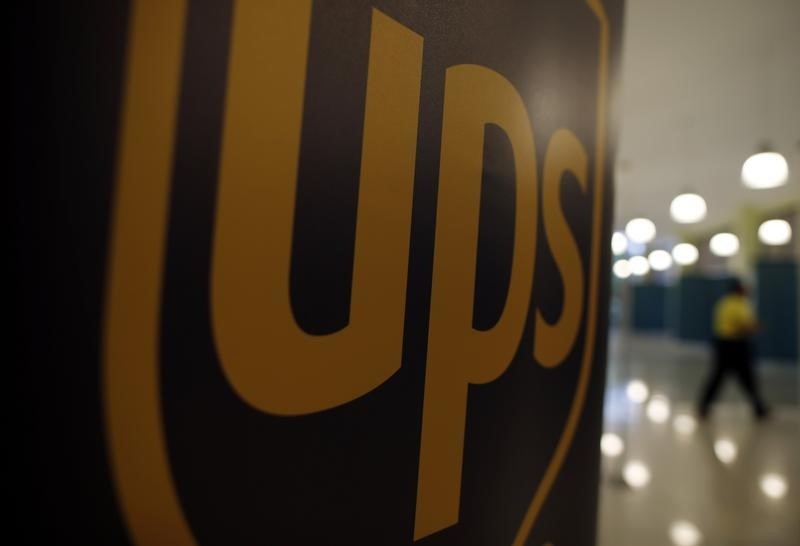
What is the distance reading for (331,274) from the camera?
1026mm

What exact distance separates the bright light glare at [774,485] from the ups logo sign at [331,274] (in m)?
2.70

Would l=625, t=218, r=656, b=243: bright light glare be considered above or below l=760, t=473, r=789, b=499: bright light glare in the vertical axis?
above

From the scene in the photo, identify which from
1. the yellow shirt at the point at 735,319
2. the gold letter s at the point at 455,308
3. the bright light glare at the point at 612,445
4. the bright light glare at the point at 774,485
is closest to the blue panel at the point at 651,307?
the yellow shirt at the point at 735,319

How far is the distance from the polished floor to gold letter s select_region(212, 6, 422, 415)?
233cm

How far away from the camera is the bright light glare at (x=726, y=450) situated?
4023mm

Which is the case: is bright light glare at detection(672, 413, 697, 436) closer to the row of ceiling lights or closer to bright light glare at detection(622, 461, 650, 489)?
bright light glare at detection(622, 461, 650, 489)

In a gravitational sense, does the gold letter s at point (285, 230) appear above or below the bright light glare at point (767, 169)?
below

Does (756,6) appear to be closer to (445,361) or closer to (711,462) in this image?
(711,462)

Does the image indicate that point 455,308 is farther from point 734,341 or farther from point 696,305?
point 696,305

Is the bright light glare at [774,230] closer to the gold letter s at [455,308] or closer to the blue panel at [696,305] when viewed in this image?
the gold letter s at [455,308]

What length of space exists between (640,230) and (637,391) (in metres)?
2.57

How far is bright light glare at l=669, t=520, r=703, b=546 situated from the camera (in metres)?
2.60

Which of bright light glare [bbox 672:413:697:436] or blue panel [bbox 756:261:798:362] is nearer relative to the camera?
bright light glare [bbox 672:413:697:436]

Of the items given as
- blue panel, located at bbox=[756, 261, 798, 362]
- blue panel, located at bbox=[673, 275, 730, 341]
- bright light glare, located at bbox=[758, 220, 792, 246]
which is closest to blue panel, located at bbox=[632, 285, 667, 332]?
blue panel, located at bbox=[673, 275, 730, 341]
